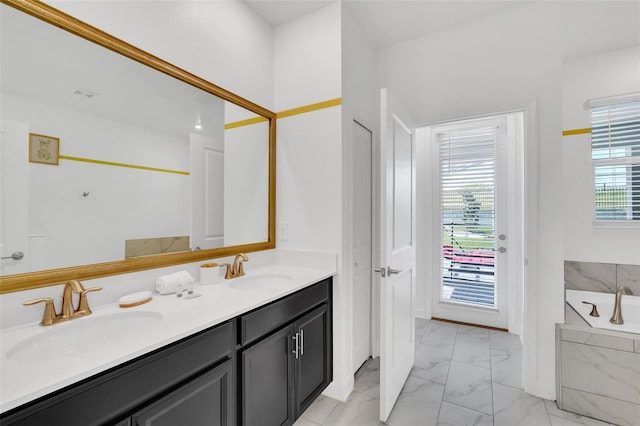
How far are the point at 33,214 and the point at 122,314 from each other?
525 mm

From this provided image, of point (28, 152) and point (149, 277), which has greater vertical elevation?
point (28, 152)

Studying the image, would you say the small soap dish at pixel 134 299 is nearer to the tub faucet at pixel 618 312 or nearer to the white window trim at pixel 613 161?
the tub faucet at pixel 618 312

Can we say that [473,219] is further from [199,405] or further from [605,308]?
[199,405]

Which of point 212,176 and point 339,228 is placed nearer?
point 212,176

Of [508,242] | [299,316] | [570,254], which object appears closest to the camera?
[299,316]

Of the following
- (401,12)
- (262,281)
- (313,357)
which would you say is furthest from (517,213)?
A: (262,281)

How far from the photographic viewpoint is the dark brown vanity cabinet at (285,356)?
1.29m

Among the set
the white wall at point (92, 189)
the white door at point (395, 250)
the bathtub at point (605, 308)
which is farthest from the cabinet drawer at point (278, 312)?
the bathtub at point (605, 308)

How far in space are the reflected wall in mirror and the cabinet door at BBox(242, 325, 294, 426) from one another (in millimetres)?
688

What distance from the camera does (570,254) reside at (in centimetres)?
215

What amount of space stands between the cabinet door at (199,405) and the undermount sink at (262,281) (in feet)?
2.06

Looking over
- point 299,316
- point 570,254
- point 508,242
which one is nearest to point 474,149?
point 508,242

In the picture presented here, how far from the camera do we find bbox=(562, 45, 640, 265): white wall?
1.96 meters

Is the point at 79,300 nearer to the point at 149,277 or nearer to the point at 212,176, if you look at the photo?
the point at 149,277
